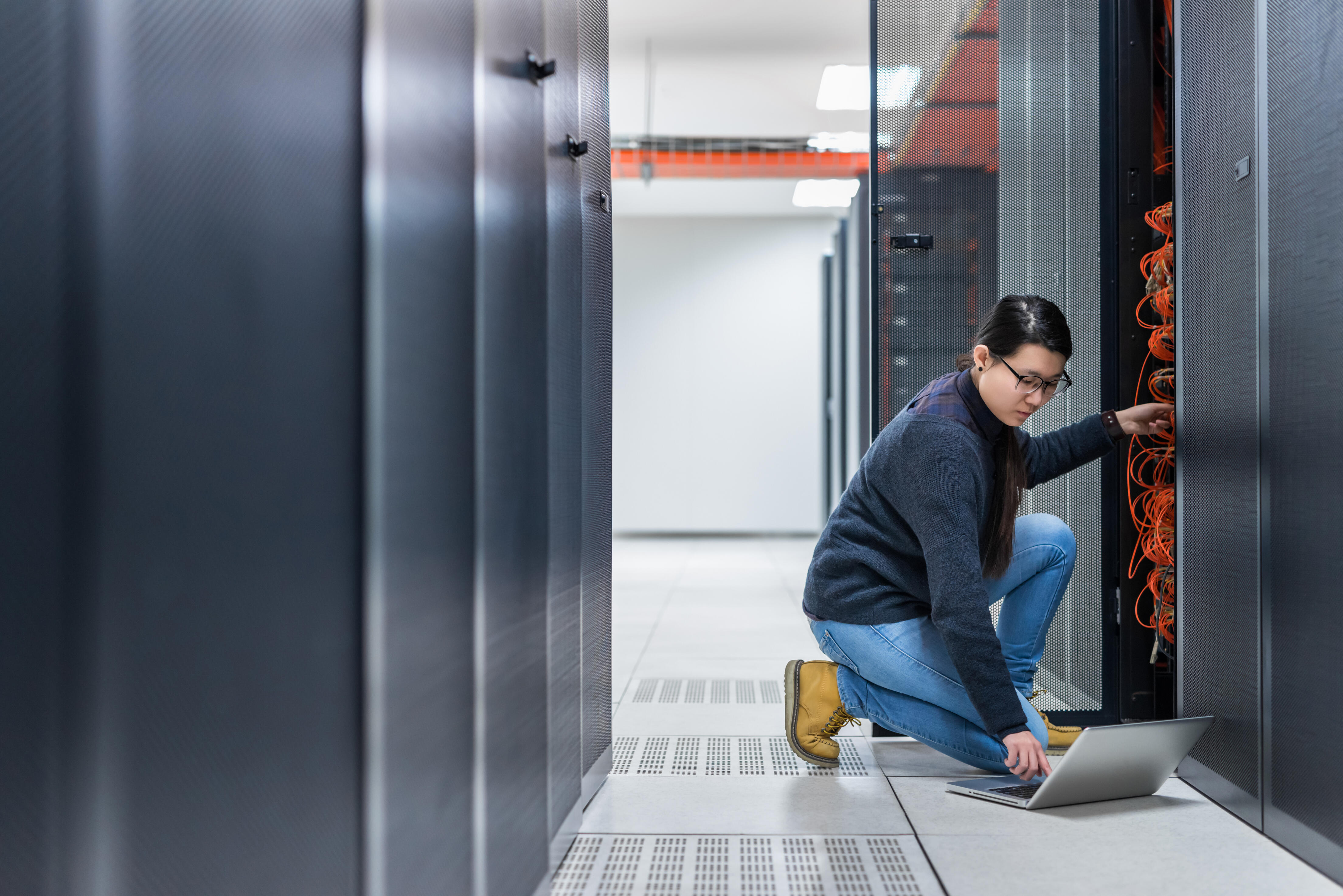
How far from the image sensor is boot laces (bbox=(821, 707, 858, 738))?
1891mm

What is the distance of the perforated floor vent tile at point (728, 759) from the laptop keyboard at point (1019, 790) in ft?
0.84

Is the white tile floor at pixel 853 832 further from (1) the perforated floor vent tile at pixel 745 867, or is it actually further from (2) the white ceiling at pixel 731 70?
(2) the white ceiling at pixel 731 70

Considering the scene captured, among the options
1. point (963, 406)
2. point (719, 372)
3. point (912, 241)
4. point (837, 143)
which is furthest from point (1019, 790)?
point (719, 372)

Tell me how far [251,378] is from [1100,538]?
6.43 feet

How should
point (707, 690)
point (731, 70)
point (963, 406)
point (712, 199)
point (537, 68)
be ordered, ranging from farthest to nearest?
point (712, 199), point (731, 70), point (707, 690), point (963, 406), point (537, 68)

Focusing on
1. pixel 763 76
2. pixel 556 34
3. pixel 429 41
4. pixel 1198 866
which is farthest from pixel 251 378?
pixel 763 76

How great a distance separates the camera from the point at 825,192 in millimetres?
6754

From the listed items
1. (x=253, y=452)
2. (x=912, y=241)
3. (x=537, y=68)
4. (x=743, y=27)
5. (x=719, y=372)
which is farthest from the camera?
(x=719, y=372)

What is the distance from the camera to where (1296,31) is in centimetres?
146

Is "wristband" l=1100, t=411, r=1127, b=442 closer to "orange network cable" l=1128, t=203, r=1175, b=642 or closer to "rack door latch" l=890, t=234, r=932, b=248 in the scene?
"orange network cable" l=1128, t=203, r=1175, b=642

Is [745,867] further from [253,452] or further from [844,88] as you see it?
[844,88]

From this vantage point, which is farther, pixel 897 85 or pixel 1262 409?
pixel 897 85

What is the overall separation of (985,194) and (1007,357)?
0.66m

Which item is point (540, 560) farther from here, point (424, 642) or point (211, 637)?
point (211, 637)
